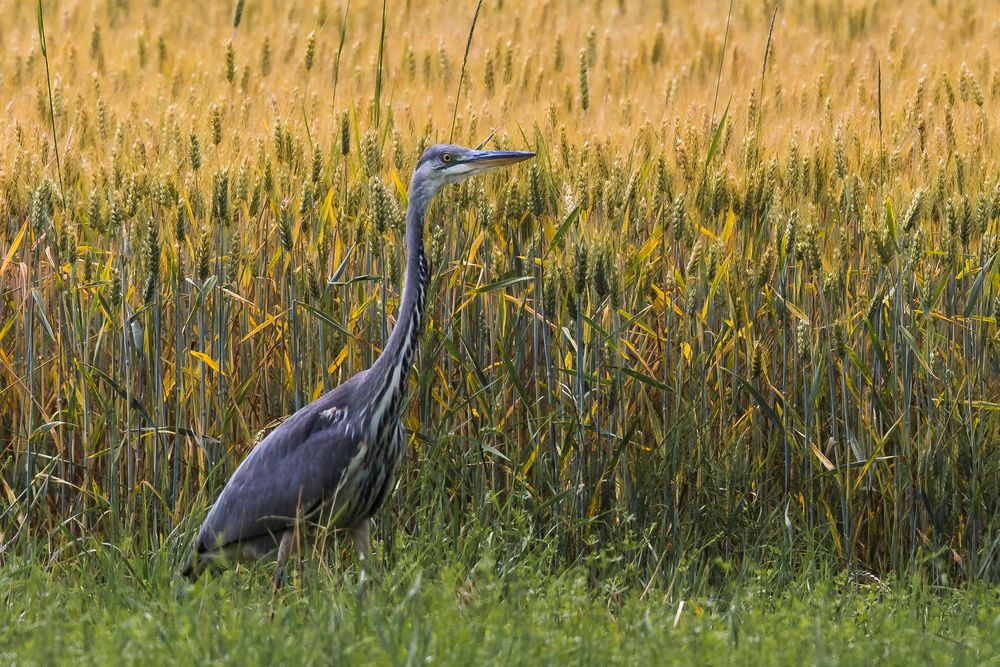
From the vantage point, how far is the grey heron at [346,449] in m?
4.35

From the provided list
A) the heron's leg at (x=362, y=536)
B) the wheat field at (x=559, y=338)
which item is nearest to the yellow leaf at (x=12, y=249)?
the wheat field at (x=559, y=338)

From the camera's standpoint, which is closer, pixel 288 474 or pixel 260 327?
pixel 288 474

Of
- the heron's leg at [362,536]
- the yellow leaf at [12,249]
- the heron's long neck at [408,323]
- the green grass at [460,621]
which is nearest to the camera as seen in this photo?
the green grass at [460,621]

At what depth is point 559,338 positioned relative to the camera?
16.0ft

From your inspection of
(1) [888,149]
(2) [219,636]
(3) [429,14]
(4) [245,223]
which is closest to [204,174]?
(4) [245,223]

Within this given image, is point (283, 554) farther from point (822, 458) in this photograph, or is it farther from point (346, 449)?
point (822, 458)

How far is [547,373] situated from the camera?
15.4 ft

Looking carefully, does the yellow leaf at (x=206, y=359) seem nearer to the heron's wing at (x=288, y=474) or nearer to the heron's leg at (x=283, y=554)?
the heron's wing at (x=288, y=474)

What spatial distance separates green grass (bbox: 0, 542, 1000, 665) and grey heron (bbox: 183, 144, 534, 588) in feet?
0.67

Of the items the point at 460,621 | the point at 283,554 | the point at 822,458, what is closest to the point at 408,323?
the point at 283,554

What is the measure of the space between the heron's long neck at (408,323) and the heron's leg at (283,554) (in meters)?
0.59

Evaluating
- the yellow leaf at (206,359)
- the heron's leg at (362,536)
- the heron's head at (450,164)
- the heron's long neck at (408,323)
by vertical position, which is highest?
the heron's head at (450,164)

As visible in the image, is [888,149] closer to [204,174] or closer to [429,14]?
[204,174]

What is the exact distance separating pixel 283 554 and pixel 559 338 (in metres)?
1.22
